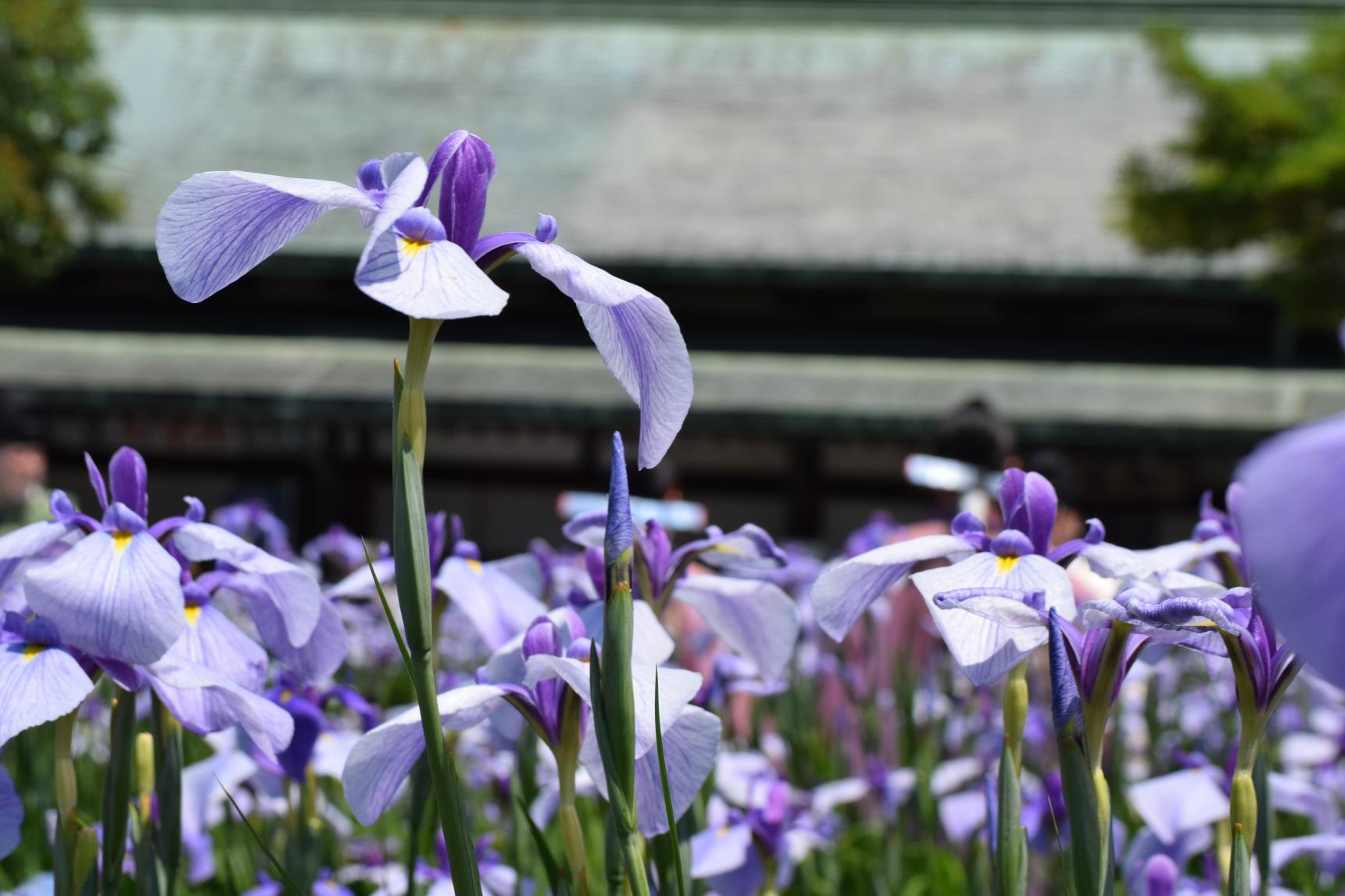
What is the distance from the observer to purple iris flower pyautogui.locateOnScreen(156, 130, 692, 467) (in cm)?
77

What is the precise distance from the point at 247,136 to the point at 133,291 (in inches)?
111

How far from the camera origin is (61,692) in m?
0.86

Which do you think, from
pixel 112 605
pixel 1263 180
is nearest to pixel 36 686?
pixel 112 605

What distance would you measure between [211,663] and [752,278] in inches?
437

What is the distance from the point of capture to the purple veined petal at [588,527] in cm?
120

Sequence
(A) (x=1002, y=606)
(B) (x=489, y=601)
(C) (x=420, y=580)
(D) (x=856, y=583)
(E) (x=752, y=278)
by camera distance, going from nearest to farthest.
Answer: (C) (x=420, y=580)
(A) (x=1002, y=606)
(D) (x=856, y=583)
(B) (x=489, y=601)
(E) (x=752, y=278)

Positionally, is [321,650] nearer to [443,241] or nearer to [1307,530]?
[443,241]

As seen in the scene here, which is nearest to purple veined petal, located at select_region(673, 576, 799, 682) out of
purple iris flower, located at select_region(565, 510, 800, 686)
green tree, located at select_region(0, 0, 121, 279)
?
purple iris flower, located at select_region(565, 510, 800, 686)

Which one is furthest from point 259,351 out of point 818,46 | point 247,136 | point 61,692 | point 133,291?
point 61,692

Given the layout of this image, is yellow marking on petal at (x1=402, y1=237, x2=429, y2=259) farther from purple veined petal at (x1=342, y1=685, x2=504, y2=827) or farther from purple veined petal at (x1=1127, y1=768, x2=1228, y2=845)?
purple veined petal at (x1=1127, y1=768, x2=1228, y2=845)

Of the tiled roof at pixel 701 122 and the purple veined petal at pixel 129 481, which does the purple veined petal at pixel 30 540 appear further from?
the tiled roof at pixel 701 122

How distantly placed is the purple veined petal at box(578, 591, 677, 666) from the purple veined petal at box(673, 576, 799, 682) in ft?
0.30

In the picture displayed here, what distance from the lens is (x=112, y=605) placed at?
2.69 feet

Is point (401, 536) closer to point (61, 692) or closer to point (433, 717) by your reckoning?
point (433, 717)
